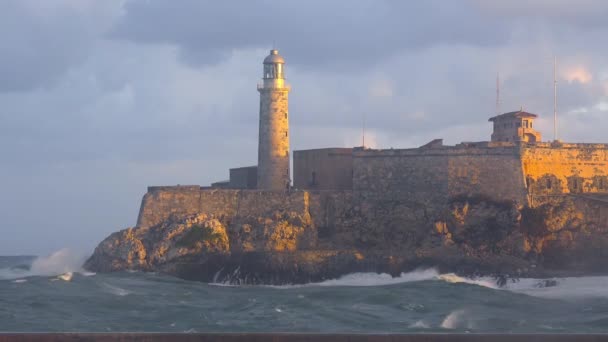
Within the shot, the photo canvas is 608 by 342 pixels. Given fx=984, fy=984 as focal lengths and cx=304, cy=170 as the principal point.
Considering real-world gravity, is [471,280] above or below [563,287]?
above

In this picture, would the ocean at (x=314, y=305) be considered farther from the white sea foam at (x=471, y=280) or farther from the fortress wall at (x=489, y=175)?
the fortress wall at (x=489, y=175)

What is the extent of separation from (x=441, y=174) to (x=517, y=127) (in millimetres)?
7539

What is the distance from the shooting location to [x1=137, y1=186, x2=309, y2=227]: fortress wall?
44750mm

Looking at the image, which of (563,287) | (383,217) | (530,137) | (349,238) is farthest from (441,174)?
(563,287)

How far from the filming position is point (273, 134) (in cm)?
4809

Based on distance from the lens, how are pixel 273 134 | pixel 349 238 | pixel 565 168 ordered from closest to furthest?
pixel 349 238 → pixel 565 168 → pixel 273 134

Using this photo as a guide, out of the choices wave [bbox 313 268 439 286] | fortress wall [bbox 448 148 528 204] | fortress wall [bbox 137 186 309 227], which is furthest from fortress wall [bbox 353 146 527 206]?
wave [bbox 313 268 439 286]

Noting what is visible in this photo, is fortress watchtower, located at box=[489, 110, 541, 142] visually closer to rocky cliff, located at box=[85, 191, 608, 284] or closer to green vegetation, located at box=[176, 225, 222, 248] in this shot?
rocky cliff, located at box=[85, 191, 608, 284]

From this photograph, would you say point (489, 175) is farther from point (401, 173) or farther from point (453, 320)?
point (453, 320)

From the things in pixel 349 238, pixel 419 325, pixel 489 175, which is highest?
pixel 489 175

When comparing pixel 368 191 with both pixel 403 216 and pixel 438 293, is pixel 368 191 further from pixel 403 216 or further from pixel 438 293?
pixel 438 293

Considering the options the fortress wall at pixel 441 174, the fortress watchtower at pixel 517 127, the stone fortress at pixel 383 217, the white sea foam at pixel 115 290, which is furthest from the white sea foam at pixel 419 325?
the fortress watchtower at pixel 517 127

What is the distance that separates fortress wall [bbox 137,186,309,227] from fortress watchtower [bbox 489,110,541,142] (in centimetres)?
1217

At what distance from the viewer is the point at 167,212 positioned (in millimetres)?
45188
